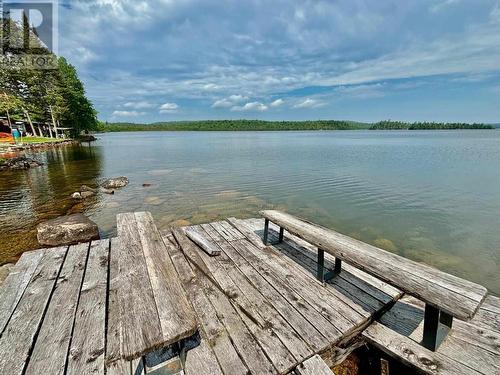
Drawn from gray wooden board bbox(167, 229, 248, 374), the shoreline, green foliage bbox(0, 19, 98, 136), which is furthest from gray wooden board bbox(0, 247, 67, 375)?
green foliage bbox(0, 19, 98, 136)

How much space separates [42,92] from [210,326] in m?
49.6

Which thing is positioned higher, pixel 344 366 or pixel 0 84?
pixel 0 84

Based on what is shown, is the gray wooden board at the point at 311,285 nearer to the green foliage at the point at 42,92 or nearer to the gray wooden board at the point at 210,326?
the gray wooden board at the point at 210,326

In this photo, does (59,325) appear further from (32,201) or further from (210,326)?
(32,201)

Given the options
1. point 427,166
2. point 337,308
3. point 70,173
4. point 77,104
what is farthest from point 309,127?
point 337,308

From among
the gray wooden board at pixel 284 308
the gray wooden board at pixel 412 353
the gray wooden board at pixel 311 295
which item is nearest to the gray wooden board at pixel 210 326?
the gray wooden board at pixel 284 308

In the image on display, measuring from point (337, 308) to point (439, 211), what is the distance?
9206mm

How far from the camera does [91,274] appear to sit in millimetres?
3344

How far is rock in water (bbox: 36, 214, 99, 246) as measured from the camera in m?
6.10

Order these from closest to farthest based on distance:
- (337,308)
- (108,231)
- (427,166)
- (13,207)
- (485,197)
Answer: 1. (337,308)
2. (108,231)
3. (13,207)
4. (485,197)
5. (427,166)

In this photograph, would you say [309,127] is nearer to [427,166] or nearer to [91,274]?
[427,166]

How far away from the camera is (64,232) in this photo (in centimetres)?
616

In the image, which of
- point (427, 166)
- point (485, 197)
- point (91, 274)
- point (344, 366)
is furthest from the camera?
point (427, 166)

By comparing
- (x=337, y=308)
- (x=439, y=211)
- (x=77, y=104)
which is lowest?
(x=439, y=211)
